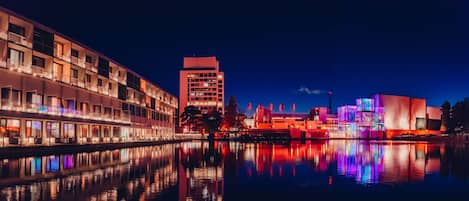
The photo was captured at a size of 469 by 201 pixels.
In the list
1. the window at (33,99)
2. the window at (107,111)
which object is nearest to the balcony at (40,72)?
the window at (33,99)

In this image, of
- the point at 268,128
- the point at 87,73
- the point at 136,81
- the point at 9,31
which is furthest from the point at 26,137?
the point at 268,128

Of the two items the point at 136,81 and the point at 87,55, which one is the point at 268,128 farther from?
the point at 87,55

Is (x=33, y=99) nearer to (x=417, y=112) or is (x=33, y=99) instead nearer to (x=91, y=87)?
(x=91, y=87)

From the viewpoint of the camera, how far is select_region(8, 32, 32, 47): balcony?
33.7m

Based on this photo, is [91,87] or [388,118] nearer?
[91,87]

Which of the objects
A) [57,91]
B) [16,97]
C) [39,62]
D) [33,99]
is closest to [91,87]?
[57,91]

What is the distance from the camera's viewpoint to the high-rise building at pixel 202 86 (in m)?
177

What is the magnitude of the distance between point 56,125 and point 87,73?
1029 cm

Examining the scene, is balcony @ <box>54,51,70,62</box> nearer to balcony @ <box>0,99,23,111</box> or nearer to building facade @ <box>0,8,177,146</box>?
building facade @ <box>0,8,177,146</box>

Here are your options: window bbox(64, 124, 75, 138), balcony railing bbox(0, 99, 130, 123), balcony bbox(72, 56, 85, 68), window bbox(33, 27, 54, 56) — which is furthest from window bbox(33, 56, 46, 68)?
window bbox(64, 124, 75, 138)

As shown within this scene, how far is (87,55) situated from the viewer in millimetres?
50219

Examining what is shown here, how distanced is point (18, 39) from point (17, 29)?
1.05 meters

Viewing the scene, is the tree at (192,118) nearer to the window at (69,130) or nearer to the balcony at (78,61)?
Answer: the balcony at (78,61)

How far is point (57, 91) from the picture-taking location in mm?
41500
